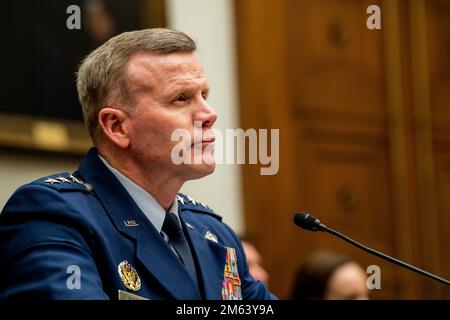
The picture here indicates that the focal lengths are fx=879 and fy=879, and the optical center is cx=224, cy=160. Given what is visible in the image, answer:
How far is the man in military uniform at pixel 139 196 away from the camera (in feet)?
7.44

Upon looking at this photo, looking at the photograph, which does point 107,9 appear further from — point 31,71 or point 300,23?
point 300,23

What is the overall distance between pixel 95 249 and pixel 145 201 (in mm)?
328

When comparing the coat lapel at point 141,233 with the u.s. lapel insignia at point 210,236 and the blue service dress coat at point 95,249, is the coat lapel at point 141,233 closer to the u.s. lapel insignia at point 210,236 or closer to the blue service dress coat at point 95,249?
the blue service dress coat at point 95,249

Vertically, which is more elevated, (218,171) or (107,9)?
(107,9)

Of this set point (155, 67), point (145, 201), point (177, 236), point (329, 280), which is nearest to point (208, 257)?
point (177, 236)

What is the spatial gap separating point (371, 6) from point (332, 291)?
10.3 feet

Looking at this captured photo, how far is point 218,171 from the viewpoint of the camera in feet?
19.3

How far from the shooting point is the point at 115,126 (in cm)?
269

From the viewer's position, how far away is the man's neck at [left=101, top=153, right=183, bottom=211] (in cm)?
261

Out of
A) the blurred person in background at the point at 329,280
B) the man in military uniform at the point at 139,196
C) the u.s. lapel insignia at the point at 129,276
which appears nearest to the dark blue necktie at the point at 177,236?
the man in military uniform at the point at 139,196

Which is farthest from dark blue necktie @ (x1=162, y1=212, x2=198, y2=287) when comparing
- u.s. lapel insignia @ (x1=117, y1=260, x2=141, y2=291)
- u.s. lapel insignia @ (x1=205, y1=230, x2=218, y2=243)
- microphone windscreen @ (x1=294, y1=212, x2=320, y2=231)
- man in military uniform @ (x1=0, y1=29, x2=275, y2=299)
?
microphone windscreen @ (x1=294, y1=212, x2=320, y2=231)

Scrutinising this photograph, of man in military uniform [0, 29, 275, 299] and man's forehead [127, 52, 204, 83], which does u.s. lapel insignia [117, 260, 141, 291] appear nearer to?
man in military uniform [0, 29, 275, 299]

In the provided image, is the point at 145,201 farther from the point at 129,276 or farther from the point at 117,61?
the point at 117,61
